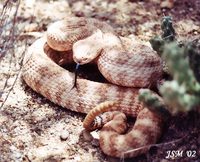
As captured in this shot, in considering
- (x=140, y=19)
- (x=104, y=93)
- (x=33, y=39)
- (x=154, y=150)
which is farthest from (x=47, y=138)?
(x=140, y=19)

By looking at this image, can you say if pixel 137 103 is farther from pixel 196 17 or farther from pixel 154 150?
pixel 196 17

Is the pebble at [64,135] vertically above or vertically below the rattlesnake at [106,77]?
below

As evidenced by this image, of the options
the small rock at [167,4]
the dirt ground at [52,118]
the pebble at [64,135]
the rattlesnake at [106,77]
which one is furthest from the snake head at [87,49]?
the small rock at [167,4]

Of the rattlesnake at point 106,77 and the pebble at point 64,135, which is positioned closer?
the rattlesnake at point 106,77

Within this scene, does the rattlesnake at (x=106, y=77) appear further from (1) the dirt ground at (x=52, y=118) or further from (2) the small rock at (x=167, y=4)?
Result: (2) the small rock at (x=167, y=4)

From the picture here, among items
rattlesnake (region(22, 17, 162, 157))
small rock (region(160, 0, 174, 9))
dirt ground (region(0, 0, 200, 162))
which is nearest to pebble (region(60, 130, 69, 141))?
dirt ground (region(0, 0, 200, 162))

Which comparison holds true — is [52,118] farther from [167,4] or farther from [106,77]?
[167,4]

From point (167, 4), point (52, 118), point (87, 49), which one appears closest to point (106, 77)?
point (87, 49)
